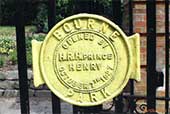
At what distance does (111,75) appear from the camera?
7.83 feet

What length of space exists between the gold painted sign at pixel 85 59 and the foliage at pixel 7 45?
16.6 ft

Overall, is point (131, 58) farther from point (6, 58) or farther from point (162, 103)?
point (6, 58)

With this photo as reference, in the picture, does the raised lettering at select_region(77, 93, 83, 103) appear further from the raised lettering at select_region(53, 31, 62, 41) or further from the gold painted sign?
the raised lettering at select_region(53, 31, 62, 41)

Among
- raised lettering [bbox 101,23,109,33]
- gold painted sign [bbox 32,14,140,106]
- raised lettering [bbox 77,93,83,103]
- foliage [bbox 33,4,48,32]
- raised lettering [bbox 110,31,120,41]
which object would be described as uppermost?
foliage [bbox 33,4,48,32]

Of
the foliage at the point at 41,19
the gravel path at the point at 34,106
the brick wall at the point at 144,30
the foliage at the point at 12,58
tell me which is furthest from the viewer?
the foliage at the point at 41,19

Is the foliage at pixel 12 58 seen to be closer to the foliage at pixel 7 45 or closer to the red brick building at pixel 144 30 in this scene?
the foliage at pixel 7 45

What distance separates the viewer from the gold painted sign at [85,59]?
2.35 metres

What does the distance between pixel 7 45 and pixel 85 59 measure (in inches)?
214

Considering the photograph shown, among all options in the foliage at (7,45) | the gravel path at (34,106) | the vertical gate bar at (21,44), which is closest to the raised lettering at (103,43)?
the vertical gate bar at (21,44)

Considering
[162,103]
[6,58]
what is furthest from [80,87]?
[6,58]

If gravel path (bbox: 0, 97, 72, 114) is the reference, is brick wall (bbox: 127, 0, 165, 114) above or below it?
above

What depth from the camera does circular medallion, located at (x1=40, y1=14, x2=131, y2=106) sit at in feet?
7.72

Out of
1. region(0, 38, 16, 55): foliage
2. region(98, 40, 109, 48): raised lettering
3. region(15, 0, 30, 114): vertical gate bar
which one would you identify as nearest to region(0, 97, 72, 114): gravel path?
region(0, 38, 16, 55): foliage

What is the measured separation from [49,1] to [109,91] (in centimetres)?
53
